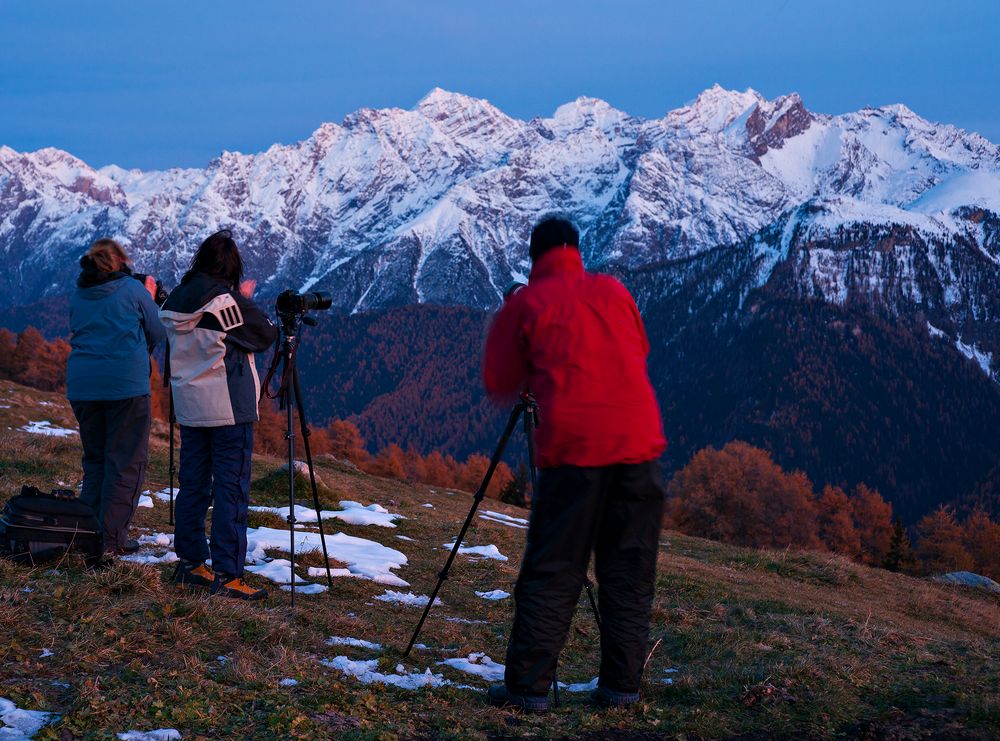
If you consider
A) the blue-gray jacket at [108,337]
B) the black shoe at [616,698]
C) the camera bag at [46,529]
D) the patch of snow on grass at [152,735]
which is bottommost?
the patch of snow on grass at [152,735]

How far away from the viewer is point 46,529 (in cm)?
783

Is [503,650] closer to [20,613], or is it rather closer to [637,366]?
[637,366]

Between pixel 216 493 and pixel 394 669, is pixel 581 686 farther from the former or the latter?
pixel 216 493

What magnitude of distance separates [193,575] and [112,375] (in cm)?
228

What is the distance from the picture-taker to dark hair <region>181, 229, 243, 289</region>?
8.14 meters

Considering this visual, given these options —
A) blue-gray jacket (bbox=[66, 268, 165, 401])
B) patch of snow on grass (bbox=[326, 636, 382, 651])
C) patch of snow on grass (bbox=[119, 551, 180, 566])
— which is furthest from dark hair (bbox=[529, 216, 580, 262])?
patch of snow on grass (bbox=[119, 551, 180, 566])

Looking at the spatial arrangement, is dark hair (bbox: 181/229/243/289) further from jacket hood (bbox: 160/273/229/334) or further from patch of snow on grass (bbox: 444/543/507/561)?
patch of snow on grass (bbox: 444/543/507/561)

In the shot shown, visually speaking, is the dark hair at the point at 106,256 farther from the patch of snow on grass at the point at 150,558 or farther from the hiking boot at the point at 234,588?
the hiking boot at the point at 234,588

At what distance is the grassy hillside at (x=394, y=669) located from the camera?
5355mm

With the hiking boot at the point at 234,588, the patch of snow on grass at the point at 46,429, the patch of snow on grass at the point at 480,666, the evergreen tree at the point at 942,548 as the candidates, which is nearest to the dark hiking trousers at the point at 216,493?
the hiking boot at the point at 234,588

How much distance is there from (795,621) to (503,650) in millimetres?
3758

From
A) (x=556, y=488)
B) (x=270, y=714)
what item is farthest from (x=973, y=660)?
(x=270, y=714)

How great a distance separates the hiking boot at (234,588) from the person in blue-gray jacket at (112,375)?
157 cm

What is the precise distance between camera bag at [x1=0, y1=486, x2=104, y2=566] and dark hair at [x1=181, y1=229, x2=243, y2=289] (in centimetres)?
231
